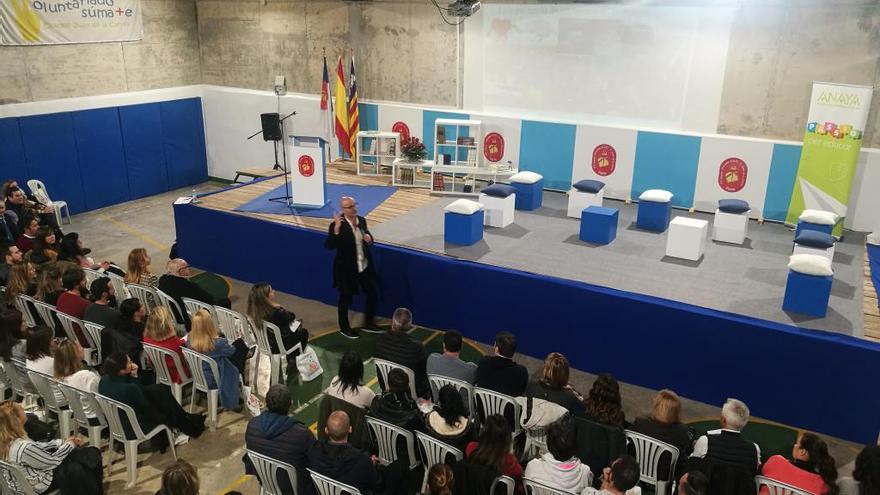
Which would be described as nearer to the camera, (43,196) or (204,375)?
(204,375)

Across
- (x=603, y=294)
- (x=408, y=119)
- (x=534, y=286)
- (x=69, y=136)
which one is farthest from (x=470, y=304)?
(x=69, y=136)

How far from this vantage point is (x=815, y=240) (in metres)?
7.70

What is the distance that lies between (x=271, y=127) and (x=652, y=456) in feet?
34.6

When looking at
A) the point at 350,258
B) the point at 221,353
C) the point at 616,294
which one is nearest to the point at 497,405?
the point at 616,294

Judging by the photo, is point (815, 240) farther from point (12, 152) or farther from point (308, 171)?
point (12, 152)

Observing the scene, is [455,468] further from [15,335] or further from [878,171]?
[878,171]

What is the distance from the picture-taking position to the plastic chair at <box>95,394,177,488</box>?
204 inches

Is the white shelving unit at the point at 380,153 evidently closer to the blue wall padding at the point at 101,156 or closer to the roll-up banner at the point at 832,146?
the blue wall padding at the point at 101,156

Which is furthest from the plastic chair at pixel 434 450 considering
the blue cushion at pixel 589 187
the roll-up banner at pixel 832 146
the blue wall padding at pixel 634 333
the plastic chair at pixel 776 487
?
the roll-up banner at pixel 832 146

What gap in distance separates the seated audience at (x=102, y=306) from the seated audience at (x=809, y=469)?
5336 mm

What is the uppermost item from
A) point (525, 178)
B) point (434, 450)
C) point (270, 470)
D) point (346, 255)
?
point (525, 178)

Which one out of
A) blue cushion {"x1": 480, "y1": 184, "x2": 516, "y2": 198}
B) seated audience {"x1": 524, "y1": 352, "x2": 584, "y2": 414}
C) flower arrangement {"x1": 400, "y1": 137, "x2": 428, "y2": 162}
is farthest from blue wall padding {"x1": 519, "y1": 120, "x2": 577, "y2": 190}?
seated audience {"x1": 524, "y1": 352, "x2": 584, "y2": 414}

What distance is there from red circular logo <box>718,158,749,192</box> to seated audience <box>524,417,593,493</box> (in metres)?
7.06

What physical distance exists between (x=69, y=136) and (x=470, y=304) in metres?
8.87
